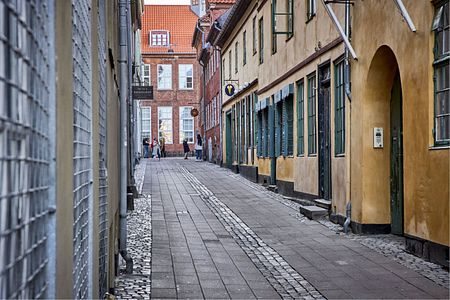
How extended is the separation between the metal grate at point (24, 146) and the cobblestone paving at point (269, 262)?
17.4ft

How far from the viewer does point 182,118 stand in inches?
2448

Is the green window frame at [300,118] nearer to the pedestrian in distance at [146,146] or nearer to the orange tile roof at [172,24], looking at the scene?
the pedestrian in distance at [146,146]

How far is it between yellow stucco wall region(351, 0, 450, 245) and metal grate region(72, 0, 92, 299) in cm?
527

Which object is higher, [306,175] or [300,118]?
[300,118]

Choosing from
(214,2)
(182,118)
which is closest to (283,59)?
(214,2)

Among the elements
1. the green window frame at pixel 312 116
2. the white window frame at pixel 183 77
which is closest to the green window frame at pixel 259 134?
the green window frame at pixel 312 116

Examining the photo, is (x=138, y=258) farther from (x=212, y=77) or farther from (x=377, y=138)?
(x=212, y=77)

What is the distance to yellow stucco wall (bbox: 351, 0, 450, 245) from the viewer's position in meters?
8.47

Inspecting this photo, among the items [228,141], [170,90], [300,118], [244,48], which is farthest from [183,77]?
[300,118]

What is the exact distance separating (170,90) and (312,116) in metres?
47.3

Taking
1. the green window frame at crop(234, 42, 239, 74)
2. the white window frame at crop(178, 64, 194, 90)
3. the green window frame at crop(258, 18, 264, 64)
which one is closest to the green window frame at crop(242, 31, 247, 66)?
the green window frame at crop(234, 42, 239, 74)

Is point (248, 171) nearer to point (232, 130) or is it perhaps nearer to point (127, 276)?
point (232, 130)

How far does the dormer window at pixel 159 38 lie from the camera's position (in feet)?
212

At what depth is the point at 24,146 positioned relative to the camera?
1.76 m
